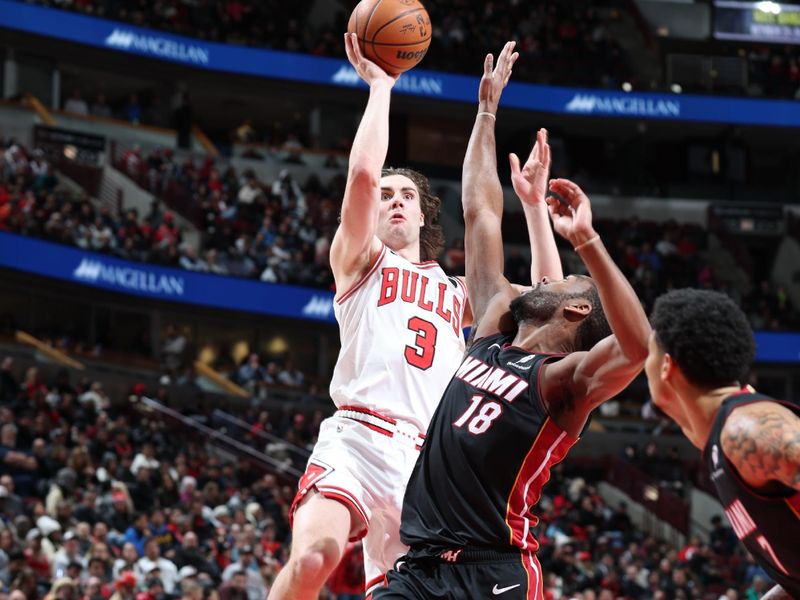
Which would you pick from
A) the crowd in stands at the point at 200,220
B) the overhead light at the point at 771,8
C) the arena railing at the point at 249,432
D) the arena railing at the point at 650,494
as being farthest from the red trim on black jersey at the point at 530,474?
the overhead light at the point at 771,8

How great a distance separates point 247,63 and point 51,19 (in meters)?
4.89

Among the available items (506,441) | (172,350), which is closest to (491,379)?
(506,441)

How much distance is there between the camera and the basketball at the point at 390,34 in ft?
20.0

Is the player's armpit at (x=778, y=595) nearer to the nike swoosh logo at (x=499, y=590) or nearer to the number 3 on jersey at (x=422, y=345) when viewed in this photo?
the nike swoosh logo at (x=499, y=590)

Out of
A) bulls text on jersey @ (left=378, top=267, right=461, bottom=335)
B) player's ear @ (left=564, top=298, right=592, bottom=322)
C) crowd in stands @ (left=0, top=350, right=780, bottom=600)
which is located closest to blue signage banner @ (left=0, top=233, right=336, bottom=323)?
crowd in stands @ (left=0, top=350, right=780, bottom=600)

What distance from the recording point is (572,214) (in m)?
4.36

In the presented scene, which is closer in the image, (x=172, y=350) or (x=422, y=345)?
(x=422, y=345)

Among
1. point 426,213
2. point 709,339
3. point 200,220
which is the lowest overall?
point 200,220

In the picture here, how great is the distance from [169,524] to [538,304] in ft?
34.0

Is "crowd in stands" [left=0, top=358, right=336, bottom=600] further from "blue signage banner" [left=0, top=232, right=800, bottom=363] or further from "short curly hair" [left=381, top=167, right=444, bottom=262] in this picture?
"short curly hair" [left=381, top=167, right=444, bottom=262]

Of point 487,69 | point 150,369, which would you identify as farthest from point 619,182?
point 487,69

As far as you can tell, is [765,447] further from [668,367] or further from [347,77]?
[347,77]

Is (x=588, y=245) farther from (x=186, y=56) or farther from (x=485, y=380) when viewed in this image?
(x=186, y=56)

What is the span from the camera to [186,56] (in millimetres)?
29062
